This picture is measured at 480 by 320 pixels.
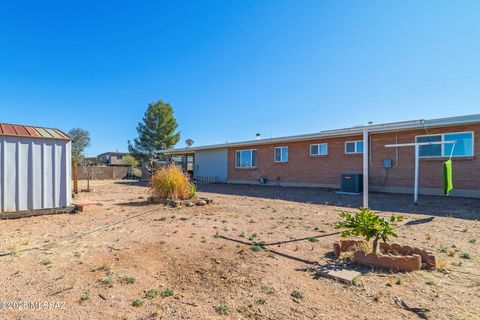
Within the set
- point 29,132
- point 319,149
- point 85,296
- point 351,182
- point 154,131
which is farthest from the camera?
point 154,131

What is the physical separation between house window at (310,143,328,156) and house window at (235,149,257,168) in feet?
14.2

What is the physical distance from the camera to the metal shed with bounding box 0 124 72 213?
622 cm

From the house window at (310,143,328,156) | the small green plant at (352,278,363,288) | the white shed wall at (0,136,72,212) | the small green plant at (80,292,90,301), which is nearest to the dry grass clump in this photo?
the white shed wall at (0,136,72,212)

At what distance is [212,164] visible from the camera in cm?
2134

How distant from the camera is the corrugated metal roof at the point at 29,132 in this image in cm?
639

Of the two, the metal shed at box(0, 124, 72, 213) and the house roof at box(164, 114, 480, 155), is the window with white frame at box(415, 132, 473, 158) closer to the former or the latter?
the house roof at box(164, 114, 480, 155)

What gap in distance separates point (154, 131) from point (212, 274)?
116ft

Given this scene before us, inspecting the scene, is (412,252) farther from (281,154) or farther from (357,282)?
(281,154)

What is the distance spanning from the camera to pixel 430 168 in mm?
10602

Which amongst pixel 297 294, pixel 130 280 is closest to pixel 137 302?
Result: pixel 130 280

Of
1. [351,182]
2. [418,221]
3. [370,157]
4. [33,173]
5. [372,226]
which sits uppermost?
[370,157]

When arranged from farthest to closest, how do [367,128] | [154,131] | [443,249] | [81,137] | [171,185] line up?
[81,137], [154,131], [171,185], [367,128], [443,249]

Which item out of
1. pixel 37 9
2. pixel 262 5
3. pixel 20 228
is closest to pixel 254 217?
pixel 20 228

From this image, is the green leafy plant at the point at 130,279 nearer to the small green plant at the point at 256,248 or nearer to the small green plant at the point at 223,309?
the small green plant at the point at 223,309
